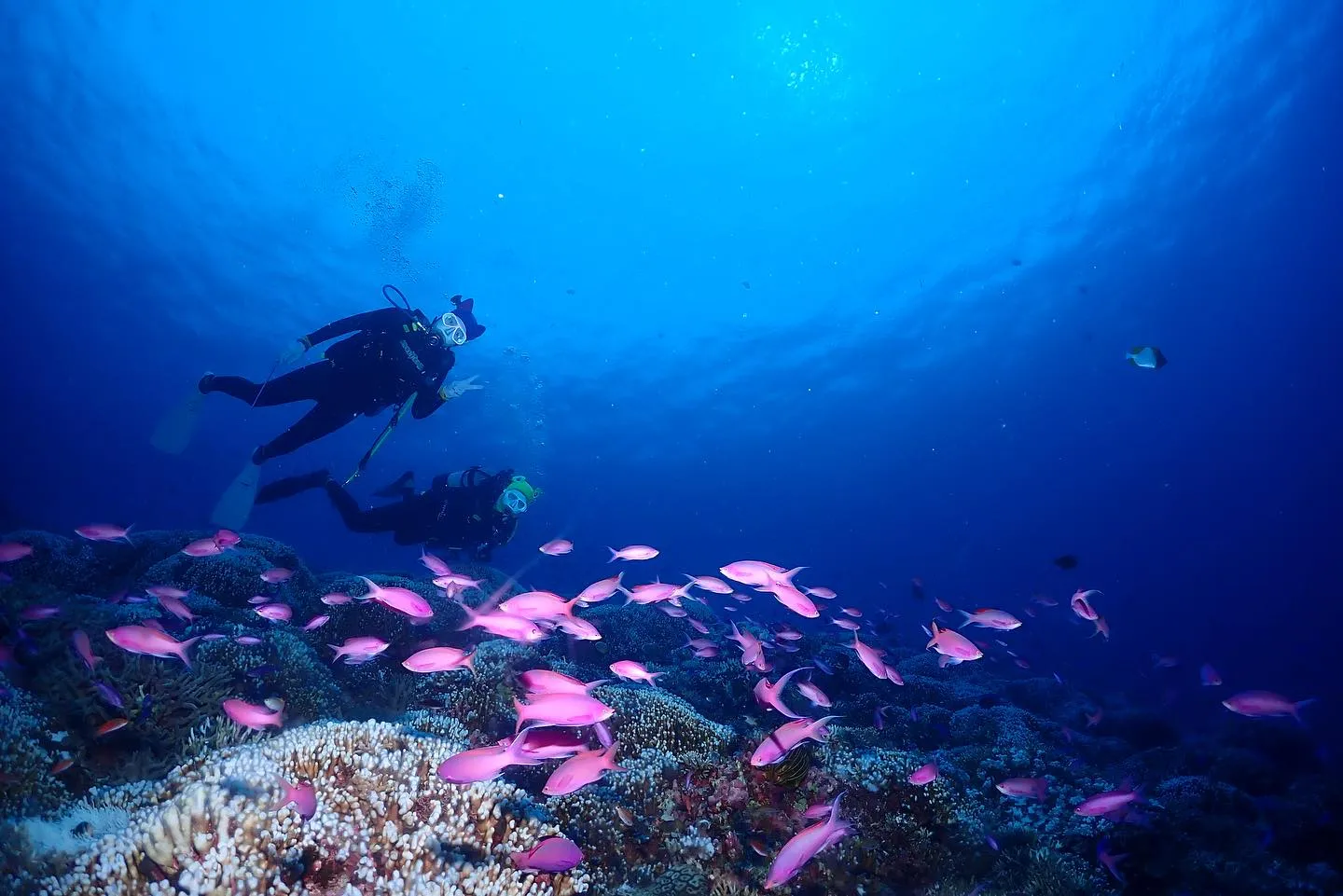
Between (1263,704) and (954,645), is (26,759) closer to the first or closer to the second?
(954,645)

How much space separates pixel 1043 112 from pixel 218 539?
95.7 ft

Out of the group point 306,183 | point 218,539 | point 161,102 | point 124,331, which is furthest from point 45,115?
point 218,539

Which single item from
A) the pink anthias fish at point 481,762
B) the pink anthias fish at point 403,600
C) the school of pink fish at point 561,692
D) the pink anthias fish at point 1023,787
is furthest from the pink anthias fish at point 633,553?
the pink anthias fish at point 1023,787

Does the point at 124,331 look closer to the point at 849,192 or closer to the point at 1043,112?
the point at 849,192

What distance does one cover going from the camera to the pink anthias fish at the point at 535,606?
13.6 feet

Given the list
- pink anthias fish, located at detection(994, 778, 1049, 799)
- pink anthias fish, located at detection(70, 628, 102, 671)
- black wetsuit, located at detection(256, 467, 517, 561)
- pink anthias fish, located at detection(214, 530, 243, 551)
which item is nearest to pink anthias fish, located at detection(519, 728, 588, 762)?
pink anthias fish, located at detection(70, 628, 102, 671)

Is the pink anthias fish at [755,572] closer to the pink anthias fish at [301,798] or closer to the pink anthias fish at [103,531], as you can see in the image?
the pink anthias fish at [301,798]

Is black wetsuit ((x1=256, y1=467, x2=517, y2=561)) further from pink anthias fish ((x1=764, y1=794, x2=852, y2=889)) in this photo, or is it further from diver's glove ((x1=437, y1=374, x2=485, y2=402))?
pink anthias fish ((x1=764, y1=794, x2=852, y2=889))

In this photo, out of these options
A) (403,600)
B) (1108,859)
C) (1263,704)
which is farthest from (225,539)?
(1263,704)

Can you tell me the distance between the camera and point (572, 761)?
2.87 metres

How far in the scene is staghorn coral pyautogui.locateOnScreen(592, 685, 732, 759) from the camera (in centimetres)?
538

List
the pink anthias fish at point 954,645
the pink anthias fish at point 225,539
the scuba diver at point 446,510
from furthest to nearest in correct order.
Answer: the scuba diver at point 446,510 < the pink anthias fish at point 225,539 < the pink anthias fish at point 954,645

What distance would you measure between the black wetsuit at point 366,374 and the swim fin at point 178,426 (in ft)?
3.27

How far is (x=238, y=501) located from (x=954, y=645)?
1207cm
